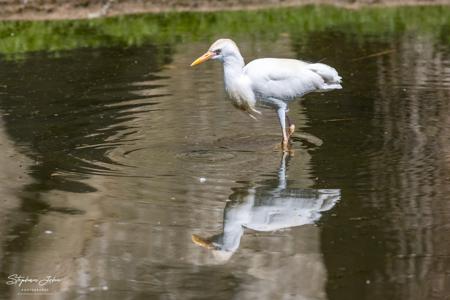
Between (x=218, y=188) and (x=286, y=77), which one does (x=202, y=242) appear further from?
(x=286, y=77)

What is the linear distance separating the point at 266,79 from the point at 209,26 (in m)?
7.41

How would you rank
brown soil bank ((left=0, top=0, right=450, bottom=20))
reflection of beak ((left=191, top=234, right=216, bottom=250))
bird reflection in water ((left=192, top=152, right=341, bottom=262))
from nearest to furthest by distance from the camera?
reflection of beak ((left=191, top=234, right=216, bottom=250))
bird reflection in water ((left=192, top=152, right=341, bottom=262))
brown soil bank ((left=0, top=0, right=450, bottom=20))

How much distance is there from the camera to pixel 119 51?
16281mm

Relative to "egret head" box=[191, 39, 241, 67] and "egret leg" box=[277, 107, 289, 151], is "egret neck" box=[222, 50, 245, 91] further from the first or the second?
"egret leg" box=[277, 107, 289, 151]

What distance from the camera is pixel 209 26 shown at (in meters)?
17.9

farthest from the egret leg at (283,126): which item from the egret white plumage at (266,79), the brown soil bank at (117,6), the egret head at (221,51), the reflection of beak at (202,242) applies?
the brown soil bank at (117,6)

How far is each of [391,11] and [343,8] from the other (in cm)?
83

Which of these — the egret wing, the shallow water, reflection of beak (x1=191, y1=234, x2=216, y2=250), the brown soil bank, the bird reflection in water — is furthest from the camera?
the brown soil bank

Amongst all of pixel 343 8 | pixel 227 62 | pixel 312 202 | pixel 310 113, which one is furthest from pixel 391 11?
pixel 312 202

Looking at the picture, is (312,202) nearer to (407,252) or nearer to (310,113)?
(407,252)

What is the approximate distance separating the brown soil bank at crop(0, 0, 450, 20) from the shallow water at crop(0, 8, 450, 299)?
4007 millimetres

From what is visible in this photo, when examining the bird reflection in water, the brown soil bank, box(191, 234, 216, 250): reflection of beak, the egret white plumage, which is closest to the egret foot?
the egret white plumage

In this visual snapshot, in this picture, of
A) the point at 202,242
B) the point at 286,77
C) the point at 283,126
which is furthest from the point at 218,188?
the point at 286,77

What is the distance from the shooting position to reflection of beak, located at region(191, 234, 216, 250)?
7809 millimetres
